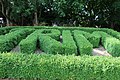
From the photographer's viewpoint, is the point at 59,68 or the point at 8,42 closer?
the point at 59,68

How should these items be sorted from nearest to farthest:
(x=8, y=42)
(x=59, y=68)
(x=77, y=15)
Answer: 1. (x=59, y=68)
2. (x=8, y=42)
3. (x=77, y=15)

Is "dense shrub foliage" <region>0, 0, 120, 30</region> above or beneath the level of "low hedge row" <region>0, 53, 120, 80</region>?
above

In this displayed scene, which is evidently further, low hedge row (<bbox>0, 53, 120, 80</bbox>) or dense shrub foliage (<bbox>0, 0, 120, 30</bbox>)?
dense shrub foliage (<bbox>0, 0, 120, 30</bbox>)

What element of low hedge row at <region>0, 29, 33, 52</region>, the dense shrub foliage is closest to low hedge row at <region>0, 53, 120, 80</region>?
low hedge row at <region>0, 29, 33, 52</region>

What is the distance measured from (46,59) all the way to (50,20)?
1631cm

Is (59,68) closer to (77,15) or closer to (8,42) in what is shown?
(8,42)

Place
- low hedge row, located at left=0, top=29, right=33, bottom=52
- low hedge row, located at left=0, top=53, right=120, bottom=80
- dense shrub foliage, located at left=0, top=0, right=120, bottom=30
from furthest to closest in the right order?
dense shrub foliage, located at left=0, top=0, right=120, bottom=30 → low hedge row, located at left=0, top=29, right=33, bottom=52 → low hedge row, located at left=0, top=53, right=120, bottom=80

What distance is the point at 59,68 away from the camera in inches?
156

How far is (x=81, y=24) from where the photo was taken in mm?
20062

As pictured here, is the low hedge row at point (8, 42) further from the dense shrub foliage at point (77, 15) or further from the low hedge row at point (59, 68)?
the dense shrub foliage at point (77, 15)

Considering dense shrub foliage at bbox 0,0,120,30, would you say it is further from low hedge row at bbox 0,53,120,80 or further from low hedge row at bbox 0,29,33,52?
low hedge row at bbox 0,53,120,80

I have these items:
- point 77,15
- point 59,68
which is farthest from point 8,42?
point 77,15

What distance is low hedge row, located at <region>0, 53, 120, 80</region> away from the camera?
3.87 m

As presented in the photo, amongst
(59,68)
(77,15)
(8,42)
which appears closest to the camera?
(59,68)
